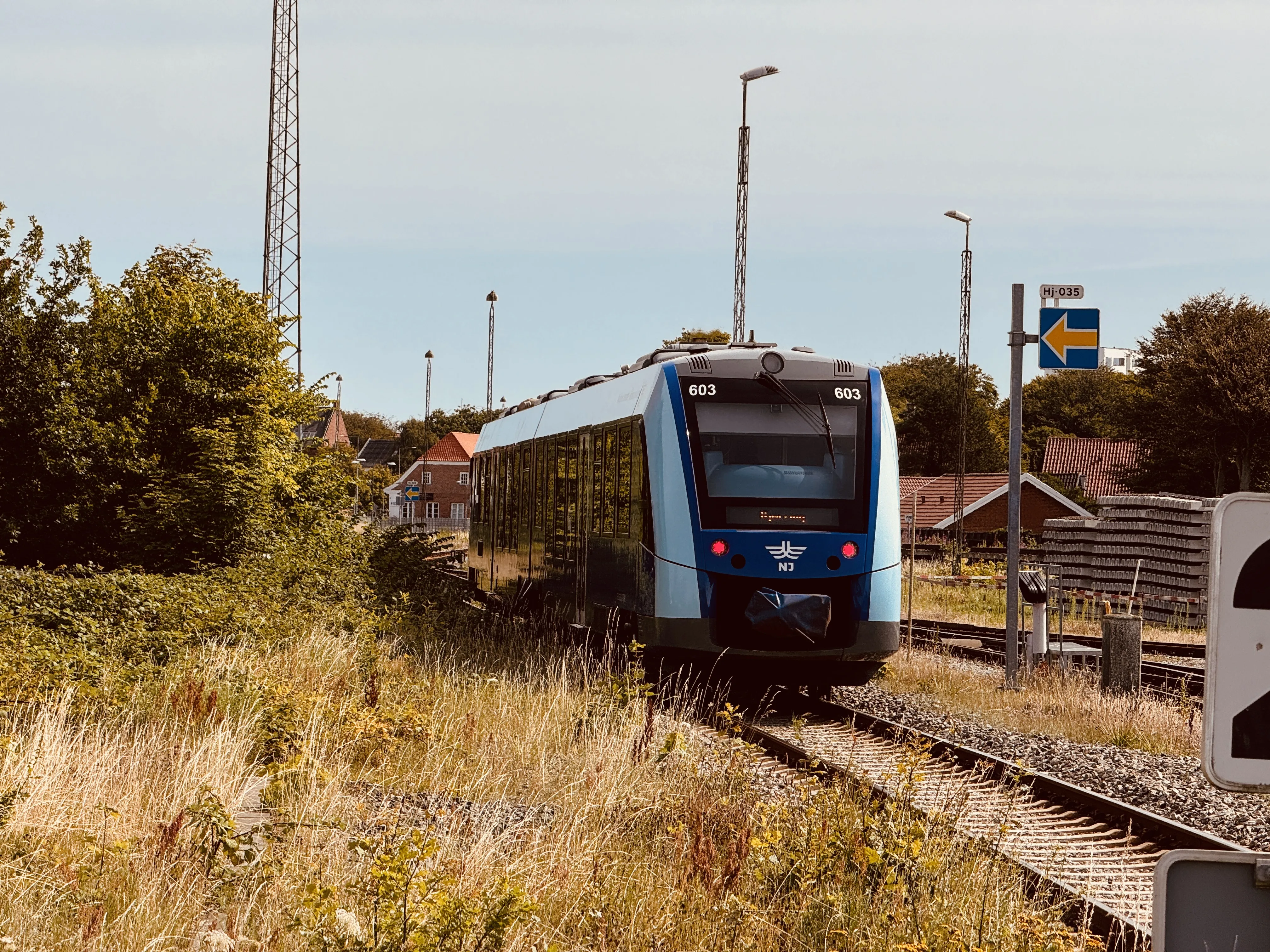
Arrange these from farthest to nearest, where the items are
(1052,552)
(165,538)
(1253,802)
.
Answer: (1052,552), (165,538), (1253,802)

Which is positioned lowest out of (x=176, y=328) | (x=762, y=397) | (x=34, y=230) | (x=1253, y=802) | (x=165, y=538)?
(x=1253, y=802)

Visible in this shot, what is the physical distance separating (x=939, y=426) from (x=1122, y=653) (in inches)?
2896

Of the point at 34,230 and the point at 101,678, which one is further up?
the point at 34,230

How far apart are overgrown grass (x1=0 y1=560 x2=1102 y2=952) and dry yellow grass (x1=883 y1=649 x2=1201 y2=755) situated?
13.1ft

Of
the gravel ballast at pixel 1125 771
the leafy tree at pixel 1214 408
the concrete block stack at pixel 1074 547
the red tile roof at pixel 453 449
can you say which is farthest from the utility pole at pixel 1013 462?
the red tile roof at pixel 453 449

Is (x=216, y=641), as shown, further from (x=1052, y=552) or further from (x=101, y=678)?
(x=1052, y=552)

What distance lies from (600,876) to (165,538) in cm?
1565

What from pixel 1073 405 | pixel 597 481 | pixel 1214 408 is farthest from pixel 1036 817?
pixel 1073 405

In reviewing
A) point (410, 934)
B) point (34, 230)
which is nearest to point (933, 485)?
point (34, 230)

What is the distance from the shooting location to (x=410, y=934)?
4766 millimetres

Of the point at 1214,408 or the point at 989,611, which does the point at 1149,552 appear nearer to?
the point at 989,611

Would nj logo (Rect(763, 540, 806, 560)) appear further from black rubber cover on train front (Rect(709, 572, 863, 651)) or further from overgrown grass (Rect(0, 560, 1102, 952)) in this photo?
overgrown grass (Rect(0, 560, 1102, 952))

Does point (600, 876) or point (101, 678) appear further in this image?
point (101, 678)

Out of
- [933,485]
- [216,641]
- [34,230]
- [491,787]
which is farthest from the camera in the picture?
[933,485]
